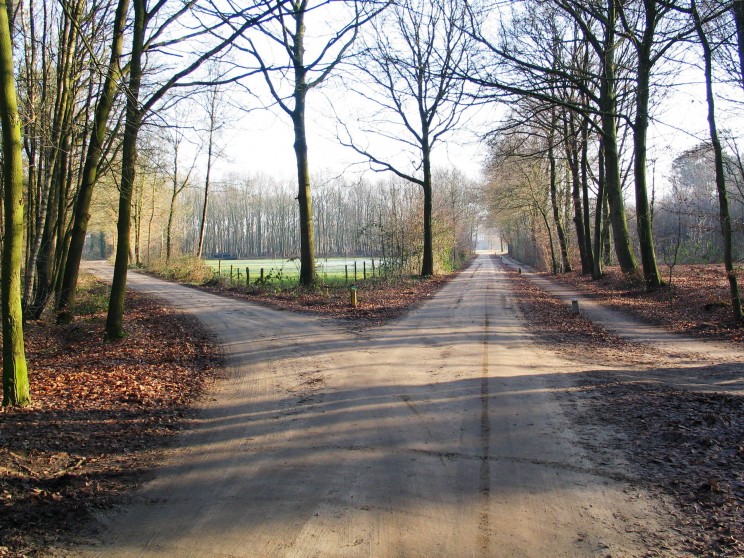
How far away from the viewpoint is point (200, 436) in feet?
18.6

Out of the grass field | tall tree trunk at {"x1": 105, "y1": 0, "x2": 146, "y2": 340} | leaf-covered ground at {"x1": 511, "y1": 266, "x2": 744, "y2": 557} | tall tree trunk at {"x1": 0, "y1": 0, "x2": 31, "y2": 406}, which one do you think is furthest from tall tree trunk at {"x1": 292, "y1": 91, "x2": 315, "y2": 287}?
tall tree trunk at {"x1": 0, "y1": 0, "x2": 31, "y2": 406}

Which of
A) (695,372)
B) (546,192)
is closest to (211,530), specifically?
(695,372)

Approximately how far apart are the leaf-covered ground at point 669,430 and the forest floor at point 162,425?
0.01 meters

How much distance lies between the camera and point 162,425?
605 cm

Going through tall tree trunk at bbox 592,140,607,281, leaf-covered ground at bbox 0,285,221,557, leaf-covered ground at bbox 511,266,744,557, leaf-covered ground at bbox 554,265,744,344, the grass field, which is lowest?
leaf-covered ground at bbox 0,285,221,557

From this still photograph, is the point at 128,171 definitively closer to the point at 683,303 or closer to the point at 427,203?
the point at 683,303

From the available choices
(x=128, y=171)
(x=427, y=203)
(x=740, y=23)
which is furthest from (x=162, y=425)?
(x=427, y=203)

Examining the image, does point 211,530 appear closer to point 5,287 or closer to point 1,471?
point 1,471

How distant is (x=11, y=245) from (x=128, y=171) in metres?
5.12

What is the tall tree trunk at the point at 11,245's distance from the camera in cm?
627

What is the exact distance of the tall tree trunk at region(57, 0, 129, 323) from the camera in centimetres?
1107

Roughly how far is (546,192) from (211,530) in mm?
36840

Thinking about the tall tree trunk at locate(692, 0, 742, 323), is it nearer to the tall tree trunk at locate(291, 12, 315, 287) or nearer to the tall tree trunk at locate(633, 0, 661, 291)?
the tall tree trunk at locate(633, 0, 661, 291)

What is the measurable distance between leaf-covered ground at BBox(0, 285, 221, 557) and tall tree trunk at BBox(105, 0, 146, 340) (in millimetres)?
615
